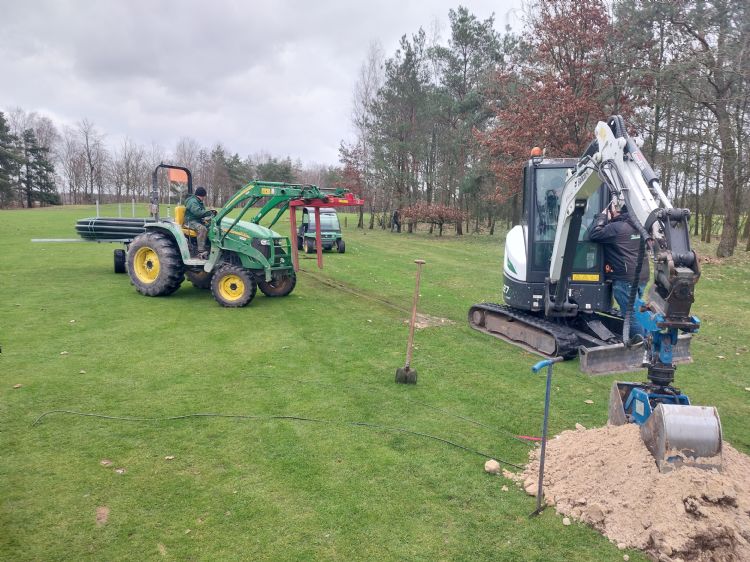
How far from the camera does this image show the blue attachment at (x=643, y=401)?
4.03 m

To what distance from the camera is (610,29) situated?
67.5 ft

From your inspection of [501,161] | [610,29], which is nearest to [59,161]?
[501,161]

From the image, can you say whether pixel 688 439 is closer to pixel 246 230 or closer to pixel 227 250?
pixel 246 230

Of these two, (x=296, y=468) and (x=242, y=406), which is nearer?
(x=296, y=468)

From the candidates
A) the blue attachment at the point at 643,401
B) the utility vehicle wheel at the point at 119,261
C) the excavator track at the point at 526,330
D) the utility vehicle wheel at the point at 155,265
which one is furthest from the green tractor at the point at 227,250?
the blue attachment at the point at 643,401

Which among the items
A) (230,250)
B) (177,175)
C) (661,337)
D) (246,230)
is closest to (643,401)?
(661,337)

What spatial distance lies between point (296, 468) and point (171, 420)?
1578 millimetres

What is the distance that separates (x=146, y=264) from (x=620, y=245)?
9124 millimetres

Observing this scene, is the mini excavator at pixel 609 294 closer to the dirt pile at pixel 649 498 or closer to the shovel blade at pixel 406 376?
the dirt pile at pixel 649 498

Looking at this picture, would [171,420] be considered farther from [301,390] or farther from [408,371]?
[408,371]

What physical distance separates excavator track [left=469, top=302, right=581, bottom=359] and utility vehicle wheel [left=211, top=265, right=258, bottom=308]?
425cm

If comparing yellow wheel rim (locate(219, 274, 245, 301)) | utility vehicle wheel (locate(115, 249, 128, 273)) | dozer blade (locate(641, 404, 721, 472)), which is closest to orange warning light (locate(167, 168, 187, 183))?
yellow wheel rim (locate(219, 274, 245, 301))

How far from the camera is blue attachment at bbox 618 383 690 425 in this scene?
13.2 feet

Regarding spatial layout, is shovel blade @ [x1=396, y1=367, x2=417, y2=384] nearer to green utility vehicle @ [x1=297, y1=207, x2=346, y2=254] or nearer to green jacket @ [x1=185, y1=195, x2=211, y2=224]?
green jacket @ [x1=185, y1=195, x2=211, y2=224]
